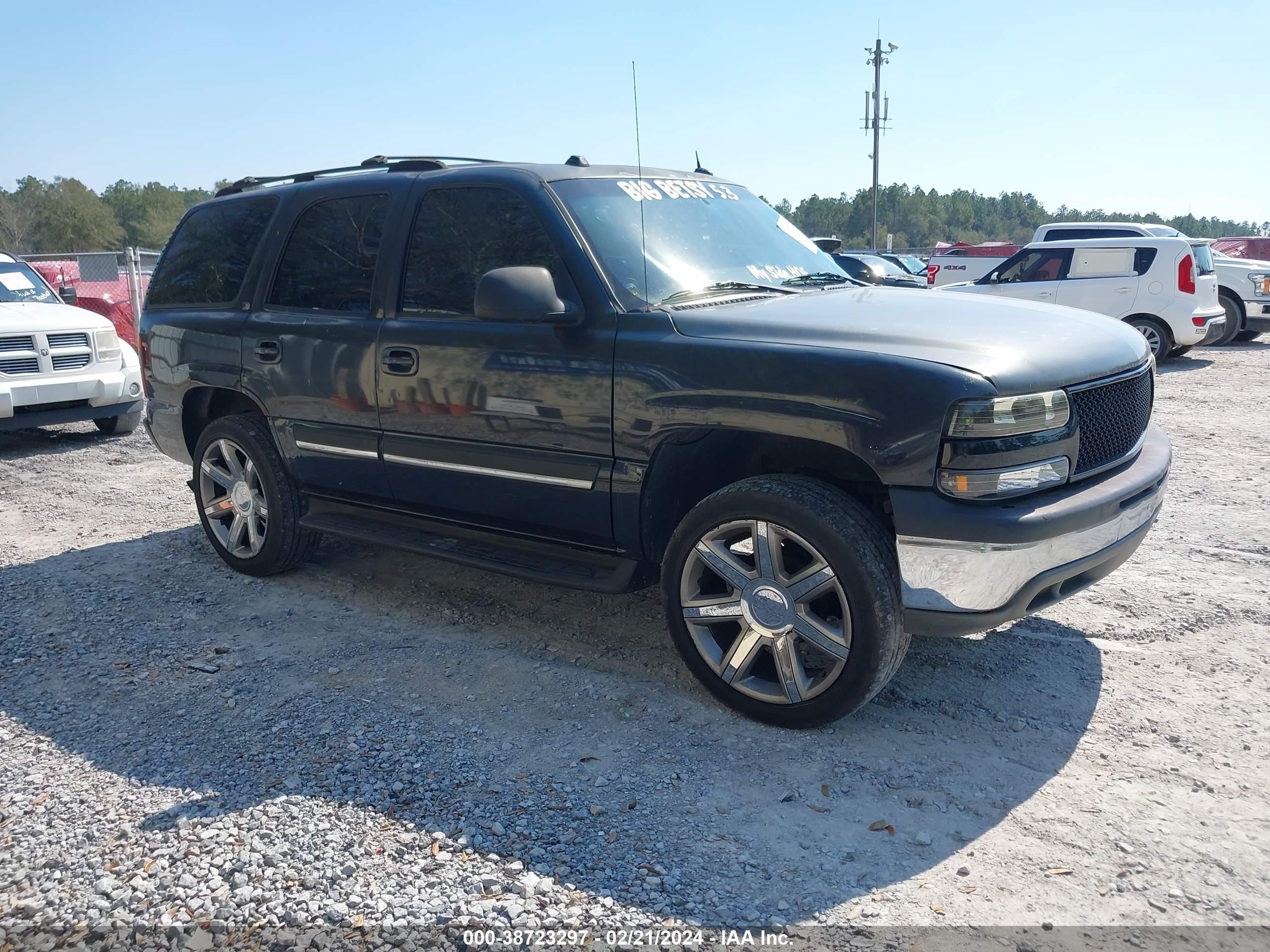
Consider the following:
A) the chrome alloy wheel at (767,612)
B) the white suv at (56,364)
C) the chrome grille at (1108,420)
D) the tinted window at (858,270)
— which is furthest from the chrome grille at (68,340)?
the chrome grille at (1108,420)

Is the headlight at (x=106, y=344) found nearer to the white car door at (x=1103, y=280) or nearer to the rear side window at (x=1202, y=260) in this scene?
the white car door at (x=1103, y=280)

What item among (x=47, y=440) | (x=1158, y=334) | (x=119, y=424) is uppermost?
(x=1158, y=334)

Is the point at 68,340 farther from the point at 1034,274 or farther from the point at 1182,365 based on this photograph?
the point at 1182,365

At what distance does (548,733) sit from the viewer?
360 centimetres

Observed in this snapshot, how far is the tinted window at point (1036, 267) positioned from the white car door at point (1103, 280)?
0.16 metres

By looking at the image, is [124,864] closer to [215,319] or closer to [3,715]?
[3,715]

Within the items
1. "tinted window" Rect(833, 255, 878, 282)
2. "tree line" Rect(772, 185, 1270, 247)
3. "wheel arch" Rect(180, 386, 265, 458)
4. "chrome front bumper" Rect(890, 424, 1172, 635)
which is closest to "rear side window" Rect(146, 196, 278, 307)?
"wheel arch" Rect(180, 386, 265, 458)

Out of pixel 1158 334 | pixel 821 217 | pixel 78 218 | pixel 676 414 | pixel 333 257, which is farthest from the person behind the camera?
pixel 821 217

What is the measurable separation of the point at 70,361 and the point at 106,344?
1.44 ft

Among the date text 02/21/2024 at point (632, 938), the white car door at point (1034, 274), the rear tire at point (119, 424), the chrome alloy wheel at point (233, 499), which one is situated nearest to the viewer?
the date text 02/21/2024 at point (632, 938)

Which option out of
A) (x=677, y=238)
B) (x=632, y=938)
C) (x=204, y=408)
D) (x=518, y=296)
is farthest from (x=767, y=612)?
(x=204, y=408)

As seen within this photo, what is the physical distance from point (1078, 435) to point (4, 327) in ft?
28.6

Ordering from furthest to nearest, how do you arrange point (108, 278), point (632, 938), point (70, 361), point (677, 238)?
point (108, 278)
point (70, 361)
point (677, 238)
point (632, 938)

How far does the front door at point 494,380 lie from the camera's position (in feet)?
12.7
